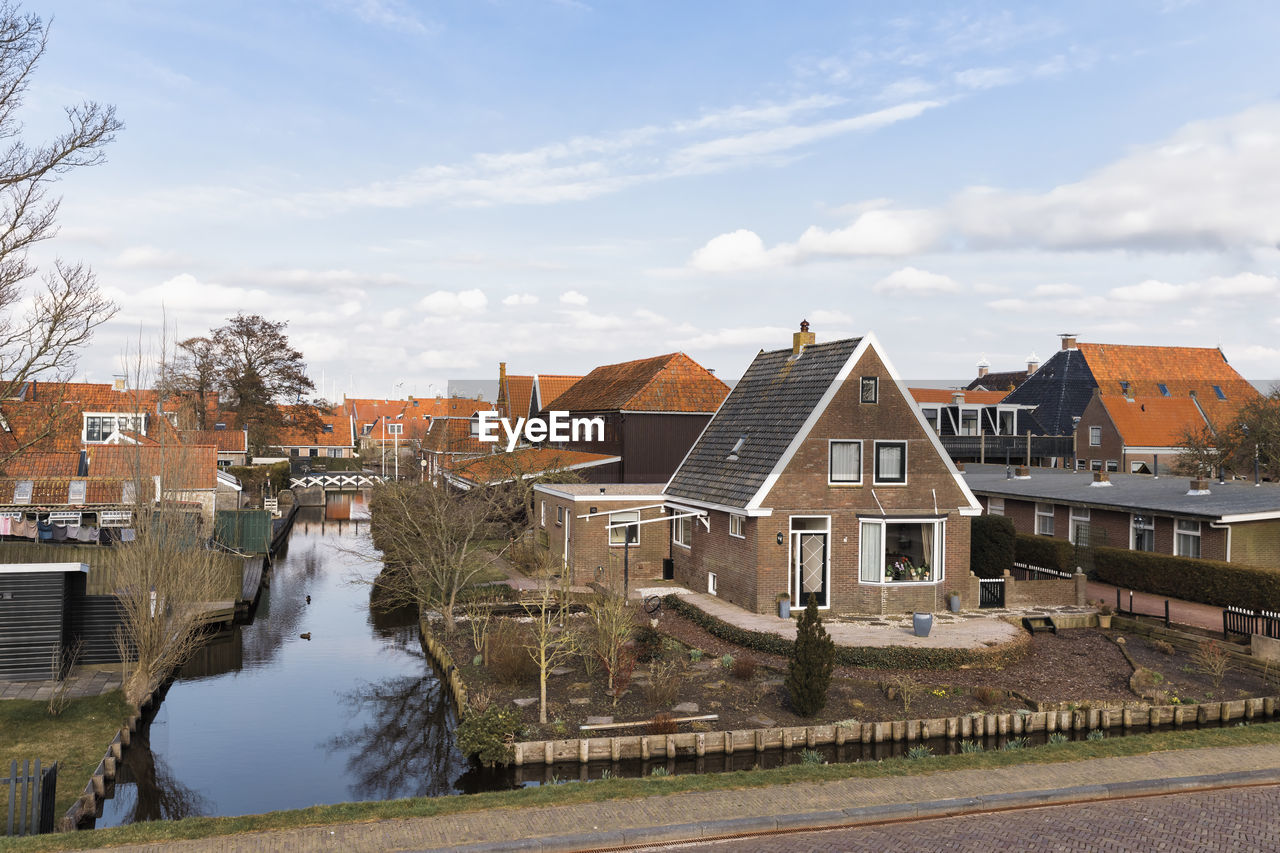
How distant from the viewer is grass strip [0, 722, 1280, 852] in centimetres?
1140

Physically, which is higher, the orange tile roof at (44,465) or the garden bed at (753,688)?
the orange tile roof at (44,465)

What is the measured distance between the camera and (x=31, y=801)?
12.2 metres

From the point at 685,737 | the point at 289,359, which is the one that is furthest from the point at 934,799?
the point at 289,359

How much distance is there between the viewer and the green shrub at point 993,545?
95.0ft

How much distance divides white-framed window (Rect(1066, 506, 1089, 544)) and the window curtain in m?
11.3

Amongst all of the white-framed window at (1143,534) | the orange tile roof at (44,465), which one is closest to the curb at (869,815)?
the white-framed window at (1143,534)

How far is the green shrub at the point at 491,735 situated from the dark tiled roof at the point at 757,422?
399 inches

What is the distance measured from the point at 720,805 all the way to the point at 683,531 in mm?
17435

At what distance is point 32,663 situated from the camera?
19.9 metres

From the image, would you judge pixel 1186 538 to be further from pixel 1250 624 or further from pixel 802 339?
pixel 802 339

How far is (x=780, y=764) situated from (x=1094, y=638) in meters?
12.2

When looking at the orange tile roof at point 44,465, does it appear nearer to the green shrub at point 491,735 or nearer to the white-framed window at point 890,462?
the green shrub at point 491,735

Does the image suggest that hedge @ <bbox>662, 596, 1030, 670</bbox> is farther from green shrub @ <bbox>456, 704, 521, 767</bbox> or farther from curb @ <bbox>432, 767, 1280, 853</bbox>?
curb @ <bbox>432, 767, 1280, 853</bbox>

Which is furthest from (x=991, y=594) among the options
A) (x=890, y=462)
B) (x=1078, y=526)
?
(x=1078, y=526)
